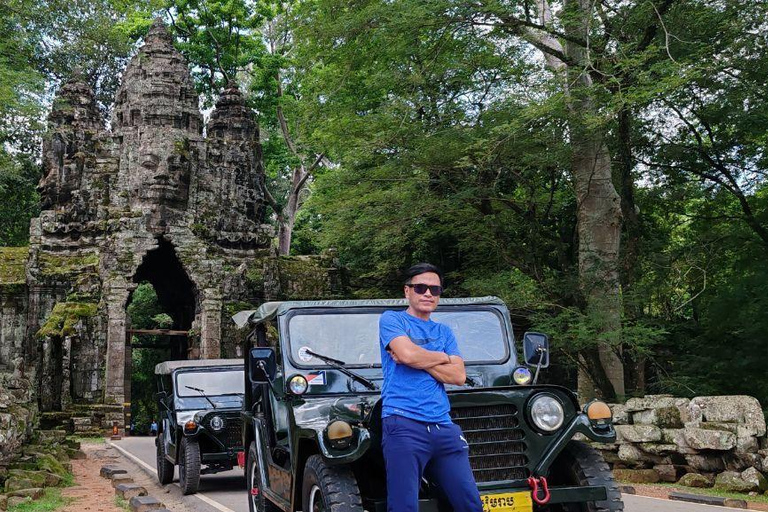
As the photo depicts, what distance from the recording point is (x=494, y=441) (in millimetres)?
5344

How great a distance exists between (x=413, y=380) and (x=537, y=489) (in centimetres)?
123

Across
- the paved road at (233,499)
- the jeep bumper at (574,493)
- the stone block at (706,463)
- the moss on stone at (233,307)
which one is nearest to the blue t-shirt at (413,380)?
the jeep bumper at (574,493)

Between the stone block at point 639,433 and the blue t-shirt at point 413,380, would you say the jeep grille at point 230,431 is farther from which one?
the blue t-shirt at point 413,380

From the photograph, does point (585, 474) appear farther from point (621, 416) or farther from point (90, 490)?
point (90, 490)

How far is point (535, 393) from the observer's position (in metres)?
5.46

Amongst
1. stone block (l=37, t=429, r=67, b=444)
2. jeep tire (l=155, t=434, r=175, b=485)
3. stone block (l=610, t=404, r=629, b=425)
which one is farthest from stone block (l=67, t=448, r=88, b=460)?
stone block (l=610, t=404, r=629, b=425)

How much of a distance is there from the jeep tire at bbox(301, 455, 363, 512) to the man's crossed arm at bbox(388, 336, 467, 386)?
0.93m

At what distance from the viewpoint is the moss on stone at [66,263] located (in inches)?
1298

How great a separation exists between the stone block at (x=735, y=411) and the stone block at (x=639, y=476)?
125 centimetres

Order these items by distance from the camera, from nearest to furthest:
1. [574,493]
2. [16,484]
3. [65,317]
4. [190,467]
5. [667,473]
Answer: [574,493] → [16,484] → [190,467] → [667,473] → [65,317]

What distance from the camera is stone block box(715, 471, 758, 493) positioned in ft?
36.9

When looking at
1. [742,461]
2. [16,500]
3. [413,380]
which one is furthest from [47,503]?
[742,461]

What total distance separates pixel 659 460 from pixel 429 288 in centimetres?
978

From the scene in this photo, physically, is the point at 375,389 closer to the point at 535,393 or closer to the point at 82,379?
the point at 535,393
